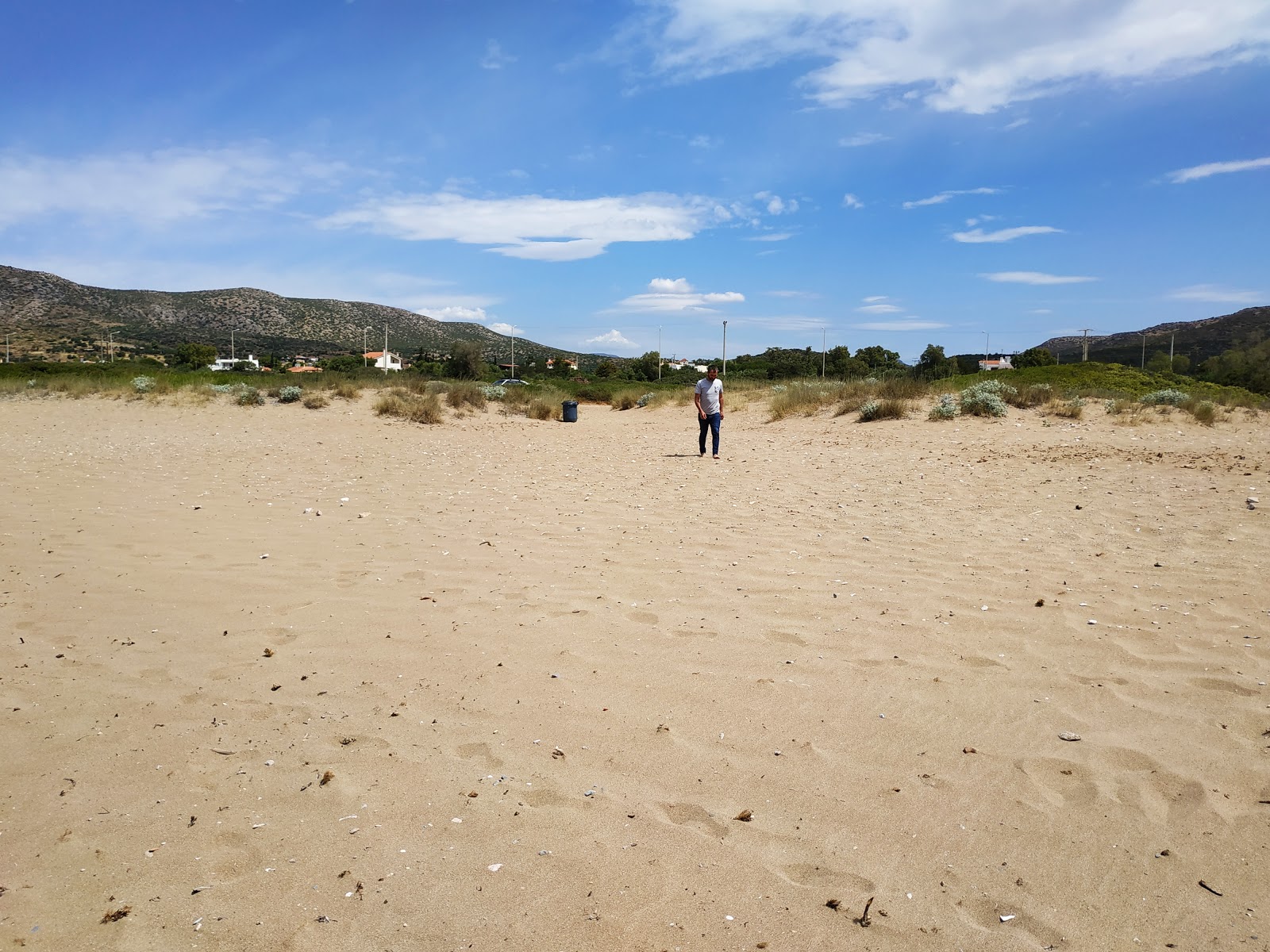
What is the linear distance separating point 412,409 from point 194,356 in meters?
38.8

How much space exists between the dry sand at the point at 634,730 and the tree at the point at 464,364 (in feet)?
124

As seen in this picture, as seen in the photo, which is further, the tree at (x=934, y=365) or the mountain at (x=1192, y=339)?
the mountain at (x=1192, y=339)

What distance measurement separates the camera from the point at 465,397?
25.3 metres

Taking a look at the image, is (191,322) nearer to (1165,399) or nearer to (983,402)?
(983,402)

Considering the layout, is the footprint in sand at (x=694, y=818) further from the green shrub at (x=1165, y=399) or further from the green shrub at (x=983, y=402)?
the green shrub at (x=1165, y=399)

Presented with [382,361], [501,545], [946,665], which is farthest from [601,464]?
[382,361]

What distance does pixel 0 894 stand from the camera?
7.86 feet

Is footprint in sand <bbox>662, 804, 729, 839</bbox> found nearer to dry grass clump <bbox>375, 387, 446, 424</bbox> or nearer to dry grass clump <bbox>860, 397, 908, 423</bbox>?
dry grass clump <bbox>860, 397, 908, 423</bbox>

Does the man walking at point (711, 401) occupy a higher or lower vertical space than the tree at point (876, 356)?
lower

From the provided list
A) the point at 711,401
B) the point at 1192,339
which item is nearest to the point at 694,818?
the point at 711,401

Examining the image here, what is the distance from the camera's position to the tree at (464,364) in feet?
149

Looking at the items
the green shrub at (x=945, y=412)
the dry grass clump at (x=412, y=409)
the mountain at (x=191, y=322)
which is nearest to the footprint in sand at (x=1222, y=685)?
the green shrub at (x=945, y=412)

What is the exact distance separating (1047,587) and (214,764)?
5355 mm

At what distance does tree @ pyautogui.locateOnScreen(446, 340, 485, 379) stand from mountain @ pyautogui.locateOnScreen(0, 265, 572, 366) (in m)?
28.3
